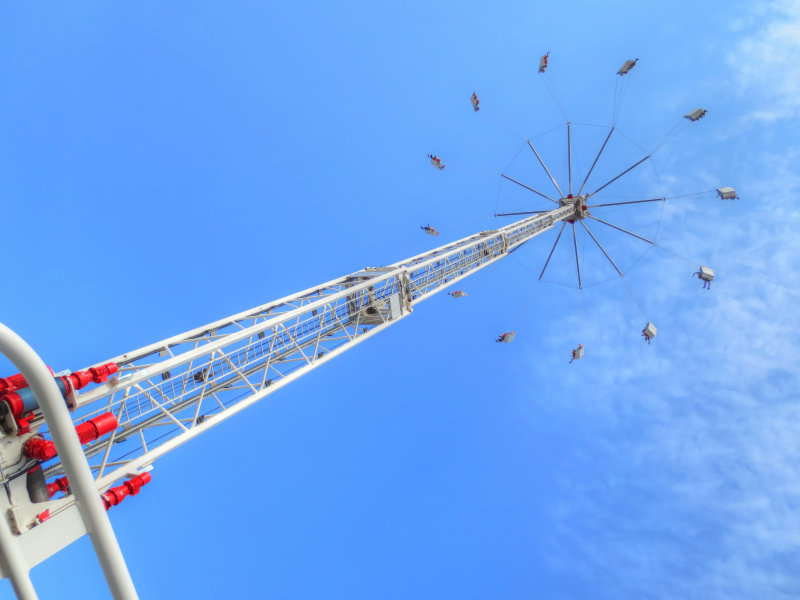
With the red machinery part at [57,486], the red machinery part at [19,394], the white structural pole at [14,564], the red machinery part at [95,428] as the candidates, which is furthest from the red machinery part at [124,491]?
the white structural pole at [14,564]

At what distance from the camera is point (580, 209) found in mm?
35938

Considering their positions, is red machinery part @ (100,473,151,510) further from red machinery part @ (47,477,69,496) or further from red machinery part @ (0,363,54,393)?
red machinery part @ (0,363,54,393)

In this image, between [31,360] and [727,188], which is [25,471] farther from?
[727,188]

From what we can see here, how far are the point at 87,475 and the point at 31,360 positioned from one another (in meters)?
2.64

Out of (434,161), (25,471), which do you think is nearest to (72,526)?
(25,471)

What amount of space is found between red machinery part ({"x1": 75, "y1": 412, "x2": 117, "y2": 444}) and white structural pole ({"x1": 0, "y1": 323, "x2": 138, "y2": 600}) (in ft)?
10.3

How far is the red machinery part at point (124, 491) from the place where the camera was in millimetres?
11719

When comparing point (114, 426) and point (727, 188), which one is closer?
point (114, 426)

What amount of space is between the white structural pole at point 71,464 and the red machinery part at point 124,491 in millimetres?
2749

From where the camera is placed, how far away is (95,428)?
11.7 m

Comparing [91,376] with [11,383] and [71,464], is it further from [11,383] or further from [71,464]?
[71,464]

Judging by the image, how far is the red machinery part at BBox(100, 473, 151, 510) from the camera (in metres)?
11.7

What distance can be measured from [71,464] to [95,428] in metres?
3.68

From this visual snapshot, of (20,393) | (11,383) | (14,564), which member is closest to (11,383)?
(11,383)
